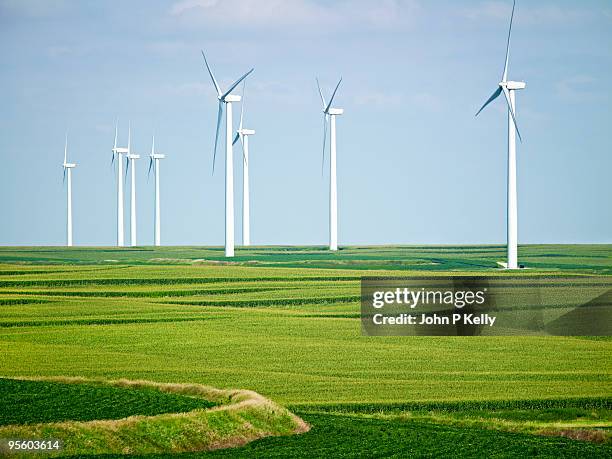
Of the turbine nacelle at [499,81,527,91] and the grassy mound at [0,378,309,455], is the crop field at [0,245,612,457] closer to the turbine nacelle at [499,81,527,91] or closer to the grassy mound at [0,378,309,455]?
the grassy mound at [0,378,309,455]

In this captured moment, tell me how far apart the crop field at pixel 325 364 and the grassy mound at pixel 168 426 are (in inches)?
30.0

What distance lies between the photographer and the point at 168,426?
32.7 meters

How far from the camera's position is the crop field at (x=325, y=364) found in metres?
35.1

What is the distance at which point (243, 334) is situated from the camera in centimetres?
6006

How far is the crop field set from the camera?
3512 cm

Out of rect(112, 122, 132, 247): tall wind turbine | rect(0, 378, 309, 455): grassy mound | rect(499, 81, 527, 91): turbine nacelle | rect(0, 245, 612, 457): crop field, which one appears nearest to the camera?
rect(0, 378, 309, 455): grassy mound

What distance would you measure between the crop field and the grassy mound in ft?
2.50

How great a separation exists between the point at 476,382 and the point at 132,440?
17553 millimetres

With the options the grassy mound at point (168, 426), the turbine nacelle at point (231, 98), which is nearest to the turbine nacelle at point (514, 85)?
the turbine nacelle at point (231, 98)

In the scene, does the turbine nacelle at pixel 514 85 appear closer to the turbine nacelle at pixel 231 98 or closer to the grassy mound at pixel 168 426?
the turbine nacelle at pixel 231 98

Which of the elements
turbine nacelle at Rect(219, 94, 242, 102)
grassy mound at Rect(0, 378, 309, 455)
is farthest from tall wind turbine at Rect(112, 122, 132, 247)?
grassy mound at Rect(0, 378, 309, 455)

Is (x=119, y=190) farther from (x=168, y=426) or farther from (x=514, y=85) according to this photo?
(x=168, y=426)

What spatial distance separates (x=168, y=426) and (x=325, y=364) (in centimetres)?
1750

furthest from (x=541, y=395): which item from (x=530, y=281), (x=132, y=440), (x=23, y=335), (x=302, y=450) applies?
(x=530, y=281)
